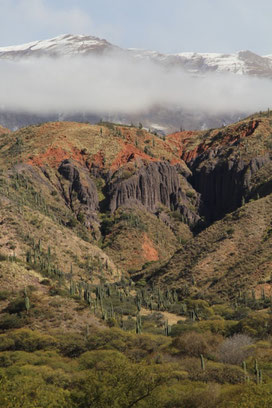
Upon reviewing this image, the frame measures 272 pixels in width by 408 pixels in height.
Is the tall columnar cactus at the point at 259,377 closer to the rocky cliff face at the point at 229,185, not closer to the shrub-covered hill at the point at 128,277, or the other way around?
the shrub-covered hill at the point at 128,277

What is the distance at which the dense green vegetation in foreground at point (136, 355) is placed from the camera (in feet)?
165

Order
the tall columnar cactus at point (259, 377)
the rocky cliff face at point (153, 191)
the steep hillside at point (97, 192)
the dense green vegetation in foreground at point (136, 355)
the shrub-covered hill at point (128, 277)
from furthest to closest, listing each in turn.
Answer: the rocky cliff face at point (153, 191) → the steep hillside at point (97, 192) → the tall columnar cactus at point (259, 377) → the shrub-covered hill at point (128, 277) → the dense green vegetation in foreground at point (136, 355)

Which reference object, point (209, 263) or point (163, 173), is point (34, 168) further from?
point (209, 263)

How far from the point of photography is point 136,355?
7156 cm

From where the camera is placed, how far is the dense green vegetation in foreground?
50219 millimetres

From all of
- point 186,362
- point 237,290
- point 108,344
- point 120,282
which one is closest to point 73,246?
point 120,282

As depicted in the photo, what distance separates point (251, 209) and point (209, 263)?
25.7m

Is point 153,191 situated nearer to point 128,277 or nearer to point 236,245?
point 128,277

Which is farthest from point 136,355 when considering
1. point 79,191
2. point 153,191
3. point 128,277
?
point 153,191

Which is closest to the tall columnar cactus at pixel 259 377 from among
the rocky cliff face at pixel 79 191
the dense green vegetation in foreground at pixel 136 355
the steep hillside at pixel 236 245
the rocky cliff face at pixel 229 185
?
the dense green vegetation in foreground at pixel 136 355

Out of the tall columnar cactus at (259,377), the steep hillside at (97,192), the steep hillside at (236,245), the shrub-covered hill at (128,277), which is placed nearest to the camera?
the shrub-covered hill at (128,277)

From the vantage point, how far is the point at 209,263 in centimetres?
12756

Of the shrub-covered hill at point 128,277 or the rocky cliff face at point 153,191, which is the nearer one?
the shrub-covered hill at point 128,277

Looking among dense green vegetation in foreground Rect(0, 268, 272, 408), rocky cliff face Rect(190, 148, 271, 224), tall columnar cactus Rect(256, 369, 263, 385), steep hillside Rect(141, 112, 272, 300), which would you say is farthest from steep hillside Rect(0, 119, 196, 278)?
tall columnar cactus Rect(256, 369, 263, 385)
